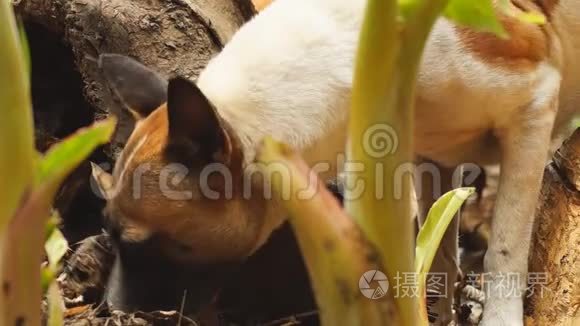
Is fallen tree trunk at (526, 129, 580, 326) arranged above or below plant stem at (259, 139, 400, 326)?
below

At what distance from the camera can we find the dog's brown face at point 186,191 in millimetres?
1385

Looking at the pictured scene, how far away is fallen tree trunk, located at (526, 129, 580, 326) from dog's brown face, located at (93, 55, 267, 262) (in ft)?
1.72

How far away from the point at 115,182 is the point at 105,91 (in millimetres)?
640

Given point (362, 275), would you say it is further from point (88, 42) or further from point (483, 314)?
point (88, 42)

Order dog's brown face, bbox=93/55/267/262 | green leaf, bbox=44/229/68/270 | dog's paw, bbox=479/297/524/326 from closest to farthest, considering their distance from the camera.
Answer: green leaf, bbox=44/229/68/270
dog's brown face, bbox=93/55/267/262
dog's paw, bbox=479/297/524/326

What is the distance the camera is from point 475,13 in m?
0.91

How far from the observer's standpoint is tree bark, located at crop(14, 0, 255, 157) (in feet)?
6.68

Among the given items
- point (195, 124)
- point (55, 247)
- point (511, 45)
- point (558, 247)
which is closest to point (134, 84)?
point (195, 124)

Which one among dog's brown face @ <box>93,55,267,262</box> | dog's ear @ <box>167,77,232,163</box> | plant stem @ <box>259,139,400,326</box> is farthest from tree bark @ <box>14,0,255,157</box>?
plant stem @ <box>259,139,400,326</box>

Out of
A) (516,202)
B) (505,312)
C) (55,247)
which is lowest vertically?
(505,312)

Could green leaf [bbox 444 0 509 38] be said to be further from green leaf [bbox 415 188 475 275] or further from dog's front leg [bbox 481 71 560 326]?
dog's front leg [bbox 481 71 560 326]

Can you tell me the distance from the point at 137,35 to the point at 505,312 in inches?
43.5

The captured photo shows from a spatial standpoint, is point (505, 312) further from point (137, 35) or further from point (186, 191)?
point (137, 35)

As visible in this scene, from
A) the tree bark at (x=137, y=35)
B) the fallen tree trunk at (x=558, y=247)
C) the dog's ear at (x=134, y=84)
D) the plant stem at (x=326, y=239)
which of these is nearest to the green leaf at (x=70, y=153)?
the plant stem at (x=326, y=239)
